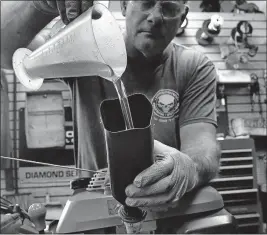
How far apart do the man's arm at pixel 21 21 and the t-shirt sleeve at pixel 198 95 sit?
43cm

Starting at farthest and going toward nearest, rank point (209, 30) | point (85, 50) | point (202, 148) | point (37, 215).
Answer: point (209, 30) < point (202, 148) < point (37, 215) < point (85, 50)

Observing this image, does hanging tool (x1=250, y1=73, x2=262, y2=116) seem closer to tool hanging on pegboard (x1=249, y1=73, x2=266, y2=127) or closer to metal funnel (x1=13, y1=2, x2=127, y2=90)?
tool hanging on pegboard (x1=249, y1=73, x2=266, y2=127)

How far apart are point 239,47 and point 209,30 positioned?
0.72 ft

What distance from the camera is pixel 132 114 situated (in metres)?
0.34

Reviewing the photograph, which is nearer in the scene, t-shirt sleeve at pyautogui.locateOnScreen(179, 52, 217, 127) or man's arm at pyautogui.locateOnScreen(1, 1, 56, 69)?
man's arm at pyautogui.locateOnScreen(1, 1, 56, 69)

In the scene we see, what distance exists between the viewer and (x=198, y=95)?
0.74m

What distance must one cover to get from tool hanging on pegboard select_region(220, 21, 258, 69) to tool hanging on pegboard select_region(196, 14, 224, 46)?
101 mm

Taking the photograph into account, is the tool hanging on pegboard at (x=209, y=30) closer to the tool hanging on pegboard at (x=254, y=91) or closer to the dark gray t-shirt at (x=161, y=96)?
the tool hanging on pegboard at (x=254, y=91)

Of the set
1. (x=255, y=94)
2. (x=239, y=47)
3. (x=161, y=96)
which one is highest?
(x=239, y=47)

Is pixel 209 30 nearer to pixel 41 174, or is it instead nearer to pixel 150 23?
pixel 41 174

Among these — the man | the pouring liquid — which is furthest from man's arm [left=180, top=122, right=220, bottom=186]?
the pouring liquid

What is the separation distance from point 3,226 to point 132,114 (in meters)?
0.21

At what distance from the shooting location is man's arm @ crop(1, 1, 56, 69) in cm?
32

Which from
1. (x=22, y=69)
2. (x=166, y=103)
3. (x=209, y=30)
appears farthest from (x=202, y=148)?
(x=209, y=30)
